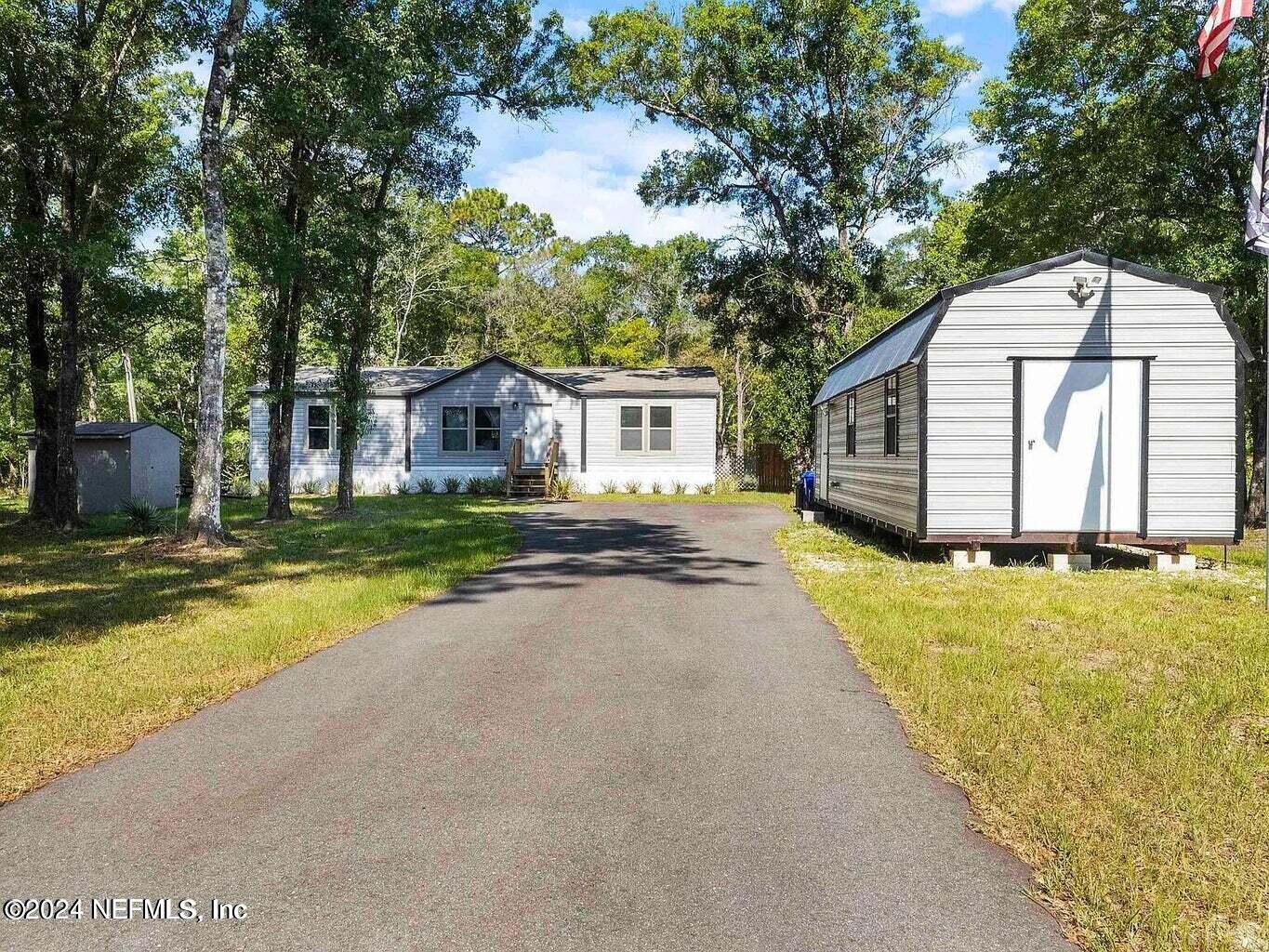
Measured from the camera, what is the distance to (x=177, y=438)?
19828 millimetres

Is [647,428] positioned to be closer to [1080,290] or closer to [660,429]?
[660,429]

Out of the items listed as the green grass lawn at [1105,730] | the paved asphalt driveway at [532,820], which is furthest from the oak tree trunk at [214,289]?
the green grass lawn at [1105,730]

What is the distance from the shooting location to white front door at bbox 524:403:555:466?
25.6 meters

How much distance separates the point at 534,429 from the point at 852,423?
1260 cm

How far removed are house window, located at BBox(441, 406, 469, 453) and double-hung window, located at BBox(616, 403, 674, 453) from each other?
480 cm

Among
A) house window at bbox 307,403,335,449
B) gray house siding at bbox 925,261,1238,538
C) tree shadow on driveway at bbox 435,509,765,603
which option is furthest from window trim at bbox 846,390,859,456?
house window at bbox 307,403,335,449

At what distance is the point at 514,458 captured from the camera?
24.4m

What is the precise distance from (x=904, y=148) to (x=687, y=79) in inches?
281

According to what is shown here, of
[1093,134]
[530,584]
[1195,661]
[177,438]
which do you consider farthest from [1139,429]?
[177,438]

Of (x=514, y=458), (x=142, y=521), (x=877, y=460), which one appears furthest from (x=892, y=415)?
(x=514, y=458)

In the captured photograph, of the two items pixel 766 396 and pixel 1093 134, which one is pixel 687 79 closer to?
pixel 766 396

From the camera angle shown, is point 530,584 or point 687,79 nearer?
point 530,584

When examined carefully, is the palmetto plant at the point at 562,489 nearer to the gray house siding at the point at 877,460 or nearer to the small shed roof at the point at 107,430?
the gray house siding at the point at 877,460

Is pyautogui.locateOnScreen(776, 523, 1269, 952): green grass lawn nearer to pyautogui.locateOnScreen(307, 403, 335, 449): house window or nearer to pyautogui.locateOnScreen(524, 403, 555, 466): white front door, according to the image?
pyautogui.locateOnScreen(524, 403, 555, 466): white front door
